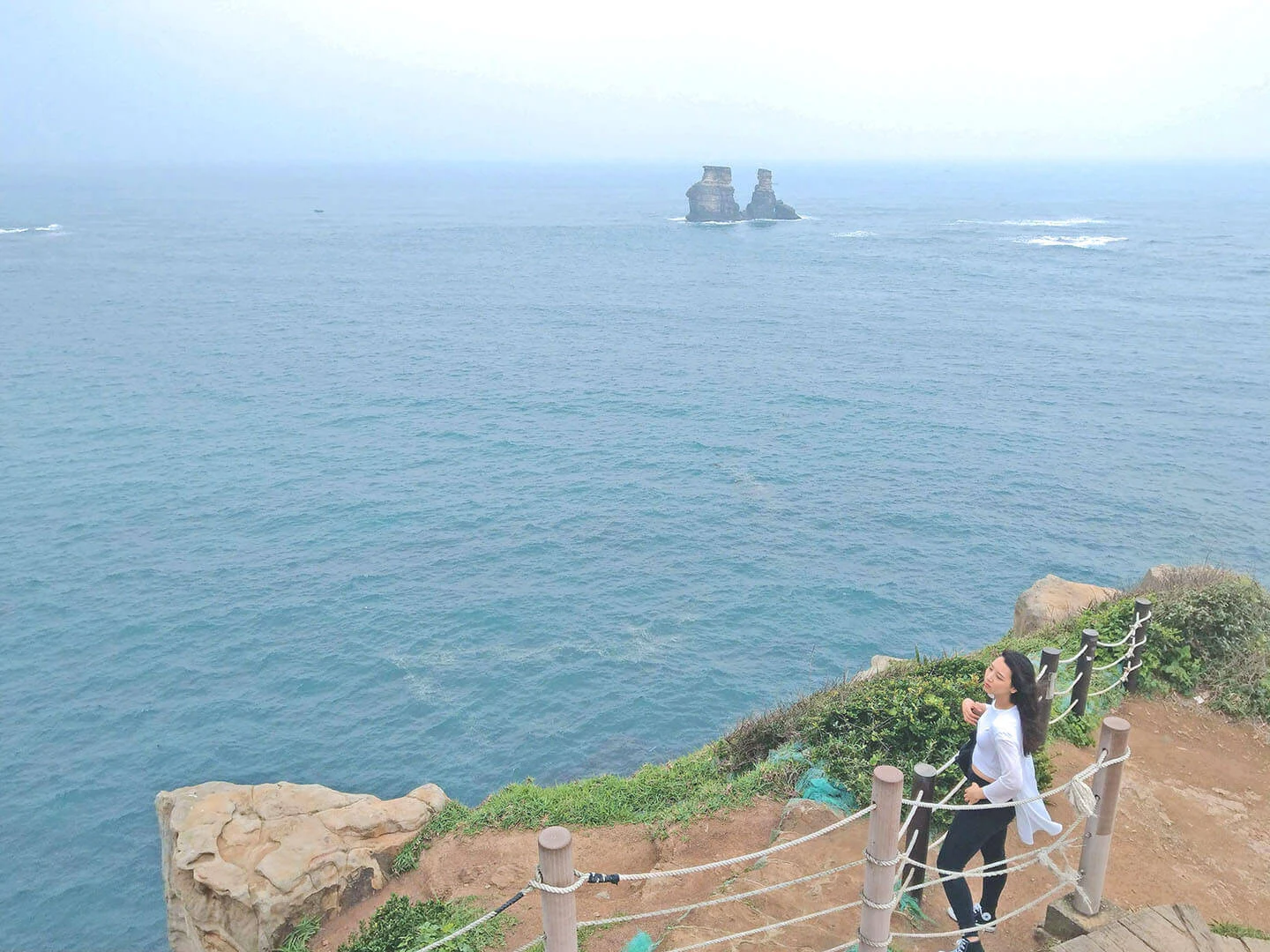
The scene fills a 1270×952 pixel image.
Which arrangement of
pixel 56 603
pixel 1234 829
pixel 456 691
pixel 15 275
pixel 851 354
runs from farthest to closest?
pixel 15 275 < pixel 851 354 < pixel 56 603 < pixel 456 691 < pixel 1234 829

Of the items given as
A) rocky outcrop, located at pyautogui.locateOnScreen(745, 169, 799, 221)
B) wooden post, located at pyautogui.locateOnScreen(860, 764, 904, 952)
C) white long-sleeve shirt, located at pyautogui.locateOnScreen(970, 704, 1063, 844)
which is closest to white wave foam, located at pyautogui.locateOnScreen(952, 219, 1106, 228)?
rocky outcrop, located at pyautogui.locateOnScreen(745, 169, 799, 221)

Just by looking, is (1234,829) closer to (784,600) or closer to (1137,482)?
(784,600)

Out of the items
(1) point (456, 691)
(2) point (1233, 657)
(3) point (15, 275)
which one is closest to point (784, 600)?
(1) point (456, 691)

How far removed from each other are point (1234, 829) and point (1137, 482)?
123 ft

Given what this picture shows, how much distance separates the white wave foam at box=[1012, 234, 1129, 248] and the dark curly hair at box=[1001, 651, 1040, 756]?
4954 inches

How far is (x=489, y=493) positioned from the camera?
43.8 meters

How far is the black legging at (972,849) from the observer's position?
816 cm

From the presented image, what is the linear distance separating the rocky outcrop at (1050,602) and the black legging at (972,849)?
40.4 ft

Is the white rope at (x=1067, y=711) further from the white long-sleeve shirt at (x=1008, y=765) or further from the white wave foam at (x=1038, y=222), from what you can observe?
the white wave foam at (x=1038, y=222)

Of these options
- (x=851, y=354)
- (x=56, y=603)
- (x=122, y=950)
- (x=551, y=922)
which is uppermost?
(x=551, y=922)

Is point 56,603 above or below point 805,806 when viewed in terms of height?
below

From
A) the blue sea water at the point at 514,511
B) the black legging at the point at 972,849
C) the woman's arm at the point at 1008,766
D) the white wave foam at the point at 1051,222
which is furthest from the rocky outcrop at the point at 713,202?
the woman's arm at the point at 1008,766

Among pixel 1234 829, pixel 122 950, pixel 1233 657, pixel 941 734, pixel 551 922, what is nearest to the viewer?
pixel 551 922

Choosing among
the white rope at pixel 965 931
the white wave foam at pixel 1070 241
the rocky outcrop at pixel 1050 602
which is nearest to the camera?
the white rope at pixel 965 931
